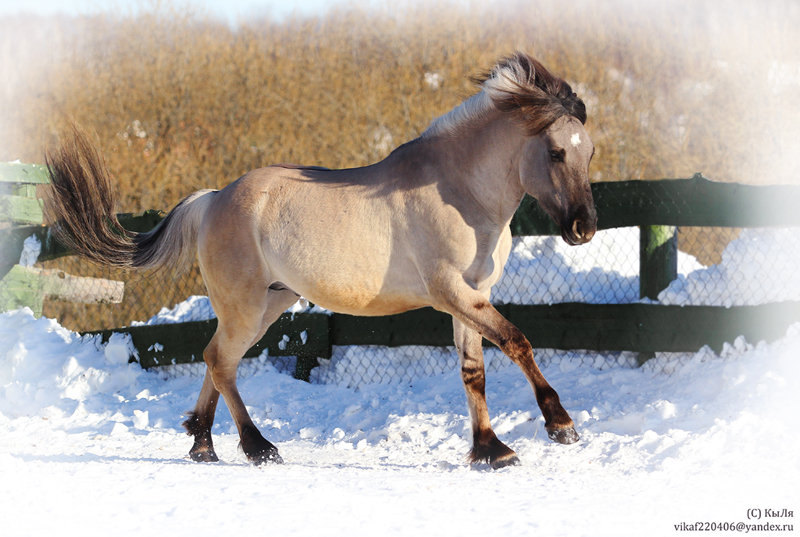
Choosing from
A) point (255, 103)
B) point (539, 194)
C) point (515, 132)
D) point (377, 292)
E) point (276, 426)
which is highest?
point (255, 103)

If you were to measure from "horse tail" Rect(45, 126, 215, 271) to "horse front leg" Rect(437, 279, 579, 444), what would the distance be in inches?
75.0

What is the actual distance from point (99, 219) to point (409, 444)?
8.18 ft

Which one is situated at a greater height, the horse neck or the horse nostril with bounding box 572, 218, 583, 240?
the horse neck

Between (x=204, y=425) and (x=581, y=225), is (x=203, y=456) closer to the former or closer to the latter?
(x=204, y=425)

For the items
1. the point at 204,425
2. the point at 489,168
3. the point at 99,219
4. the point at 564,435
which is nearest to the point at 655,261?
the point at 489,168

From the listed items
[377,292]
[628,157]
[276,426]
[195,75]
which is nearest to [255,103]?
[195,75]

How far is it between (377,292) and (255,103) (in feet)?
29.6

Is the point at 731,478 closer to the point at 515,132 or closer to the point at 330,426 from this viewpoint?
the point at 515,132

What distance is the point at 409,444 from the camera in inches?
213

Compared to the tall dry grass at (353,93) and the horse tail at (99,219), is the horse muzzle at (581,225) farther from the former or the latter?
the tall dry grass at (353,93)

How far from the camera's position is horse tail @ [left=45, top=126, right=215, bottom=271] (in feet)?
17.4

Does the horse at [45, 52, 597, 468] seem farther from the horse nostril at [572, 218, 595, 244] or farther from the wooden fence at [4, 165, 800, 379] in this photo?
the wooden fence at [4, 165, 800, 379]

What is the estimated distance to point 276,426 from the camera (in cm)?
620

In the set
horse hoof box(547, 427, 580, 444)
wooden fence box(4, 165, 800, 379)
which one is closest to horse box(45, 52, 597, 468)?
horse hoof box(547, 427, 580, 444)
